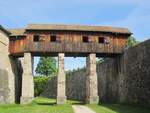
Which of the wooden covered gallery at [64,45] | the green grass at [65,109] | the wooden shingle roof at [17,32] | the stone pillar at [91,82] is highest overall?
the wooden shingle roof at [17,32]

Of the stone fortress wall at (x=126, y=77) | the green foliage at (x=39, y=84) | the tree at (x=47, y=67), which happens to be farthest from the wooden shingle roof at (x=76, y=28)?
the tree at (x=47, y=67)

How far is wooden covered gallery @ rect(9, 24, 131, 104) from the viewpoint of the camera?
35688mm

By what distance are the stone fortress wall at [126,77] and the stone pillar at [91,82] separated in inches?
101

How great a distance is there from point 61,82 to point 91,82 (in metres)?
2.98

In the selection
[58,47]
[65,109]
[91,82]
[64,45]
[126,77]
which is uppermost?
[64,45]

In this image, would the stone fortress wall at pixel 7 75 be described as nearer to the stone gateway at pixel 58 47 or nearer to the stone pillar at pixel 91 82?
the stone gateway at pixel 58 47

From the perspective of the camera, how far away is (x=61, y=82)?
35.3 m

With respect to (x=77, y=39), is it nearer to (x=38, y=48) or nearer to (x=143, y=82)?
(x=38, y=48)

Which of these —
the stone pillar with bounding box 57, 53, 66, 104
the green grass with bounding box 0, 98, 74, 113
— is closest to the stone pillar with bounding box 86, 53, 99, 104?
the stone pillar with bounding box 57, 53, 66, 104

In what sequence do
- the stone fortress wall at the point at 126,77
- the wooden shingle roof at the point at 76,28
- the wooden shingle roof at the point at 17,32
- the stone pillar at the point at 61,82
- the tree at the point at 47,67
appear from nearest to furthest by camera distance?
1. the stone fortress wall at the point at 126,77
2. the stone pillar at the point at 61,82
3. the wooden shingle roof at the point at 76,28
4. the wooden shingle roof at the point at 17,32
5. the tree at the point at 47,67

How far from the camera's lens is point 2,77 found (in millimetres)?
35031

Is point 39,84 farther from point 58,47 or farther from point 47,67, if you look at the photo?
point 58,47

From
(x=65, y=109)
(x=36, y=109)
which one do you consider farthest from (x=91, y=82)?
(x=36, y=109)

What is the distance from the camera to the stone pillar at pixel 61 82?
34656mm
